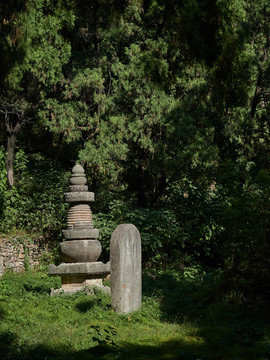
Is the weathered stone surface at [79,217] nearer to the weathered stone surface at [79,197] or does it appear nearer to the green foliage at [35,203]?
the weathered stone surface at [79,197]

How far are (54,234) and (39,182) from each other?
2.13m

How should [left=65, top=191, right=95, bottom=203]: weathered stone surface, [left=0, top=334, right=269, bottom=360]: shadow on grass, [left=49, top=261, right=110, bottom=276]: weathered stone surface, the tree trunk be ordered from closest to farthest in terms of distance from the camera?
[left=0, top=334, right=269, bottom=360]: shadow on grass
[left=49, top=261, right=110, bottom=276]: weathered stone surface
[left=65, top=191, right=95, bottom=203]: weathered stone surface
the tree trunk

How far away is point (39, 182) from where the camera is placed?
19.5 metres

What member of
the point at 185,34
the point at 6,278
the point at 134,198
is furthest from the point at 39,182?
the point at 185,34

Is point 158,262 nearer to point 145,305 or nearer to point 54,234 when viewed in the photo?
point 54,234

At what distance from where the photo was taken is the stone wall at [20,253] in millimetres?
17009

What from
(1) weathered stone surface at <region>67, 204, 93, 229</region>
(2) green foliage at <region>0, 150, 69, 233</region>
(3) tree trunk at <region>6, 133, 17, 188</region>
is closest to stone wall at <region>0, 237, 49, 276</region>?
(2) green foliage at <region>0, 150, 69, 233</region>

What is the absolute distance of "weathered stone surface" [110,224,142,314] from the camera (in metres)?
9.23

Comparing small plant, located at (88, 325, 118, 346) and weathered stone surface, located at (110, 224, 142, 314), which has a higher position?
weathered stone surface, located at (110, 224, 142, 314)

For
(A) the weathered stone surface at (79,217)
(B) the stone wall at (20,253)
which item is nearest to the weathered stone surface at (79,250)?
(A) the weathered stone surface at (79,217)

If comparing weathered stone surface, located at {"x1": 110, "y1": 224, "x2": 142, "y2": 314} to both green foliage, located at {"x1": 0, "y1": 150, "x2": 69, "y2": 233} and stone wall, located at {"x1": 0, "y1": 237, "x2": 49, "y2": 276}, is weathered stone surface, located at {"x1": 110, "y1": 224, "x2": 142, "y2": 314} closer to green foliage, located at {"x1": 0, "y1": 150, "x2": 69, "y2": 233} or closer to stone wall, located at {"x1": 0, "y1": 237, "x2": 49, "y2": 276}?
stone wall, located at {"x1": 0, "y1": 237, "x2": 49, "y2": 276}

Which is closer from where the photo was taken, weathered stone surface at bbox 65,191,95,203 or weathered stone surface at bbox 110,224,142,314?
weathered stone surface at bbox 110,224,142,314

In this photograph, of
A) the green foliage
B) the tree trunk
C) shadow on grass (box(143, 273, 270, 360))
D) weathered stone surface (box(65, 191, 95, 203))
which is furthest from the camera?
the tree trunk

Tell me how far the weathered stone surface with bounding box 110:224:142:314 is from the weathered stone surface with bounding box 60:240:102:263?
245 cm
